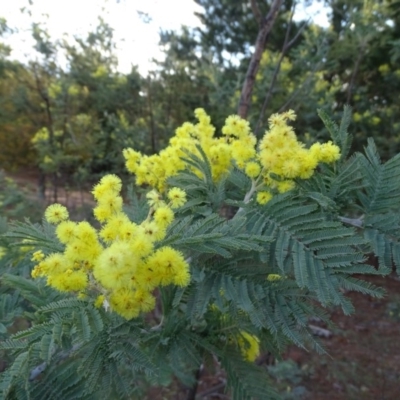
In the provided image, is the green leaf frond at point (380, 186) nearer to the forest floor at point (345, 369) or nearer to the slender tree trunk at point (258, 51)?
the slender tree trunk at point (258, 51)

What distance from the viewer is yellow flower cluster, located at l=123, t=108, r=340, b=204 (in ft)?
4.63

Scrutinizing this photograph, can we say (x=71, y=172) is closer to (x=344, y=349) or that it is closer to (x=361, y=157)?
(x=344, y=349)

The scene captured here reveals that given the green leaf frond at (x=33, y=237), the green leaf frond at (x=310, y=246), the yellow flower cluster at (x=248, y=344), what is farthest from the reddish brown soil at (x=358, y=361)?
the green leaf frond at (x=33, y=237)

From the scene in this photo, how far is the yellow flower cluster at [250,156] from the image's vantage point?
55.6 inches

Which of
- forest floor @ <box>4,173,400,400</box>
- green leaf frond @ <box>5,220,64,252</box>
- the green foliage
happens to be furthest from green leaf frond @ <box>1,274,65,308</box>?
forest floor @ <box>4,173,400,400</box>

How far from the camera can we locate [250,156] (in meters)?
1.54

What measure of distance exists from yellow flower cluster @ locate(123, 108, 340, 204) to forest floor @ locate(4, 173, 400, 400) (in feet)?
7.35

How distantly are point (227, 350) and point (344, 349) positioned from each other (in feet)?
12.9

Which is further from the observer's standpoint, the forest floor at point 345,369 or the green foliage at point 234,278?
the forest floor at point 345,369

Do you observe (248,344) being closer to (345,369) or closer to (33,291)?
(33,291)

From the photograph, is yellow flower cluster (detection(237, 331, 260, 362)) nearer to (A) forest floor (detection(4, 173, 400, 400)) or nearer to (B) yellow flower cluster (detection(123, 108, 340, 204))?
(B) yellow flower cluster (detection(123, 108, 340, 204))

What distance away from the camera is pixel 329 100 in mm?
5500

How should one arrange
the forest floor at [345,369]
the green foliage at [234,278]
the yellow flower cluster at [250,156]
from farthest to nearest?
the forest floor at [345,369] < the yellow flower cluster at [250,156] < the green foliage at [234,278]

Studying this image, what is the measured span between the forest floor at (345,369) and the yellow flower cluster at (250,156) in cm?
224
